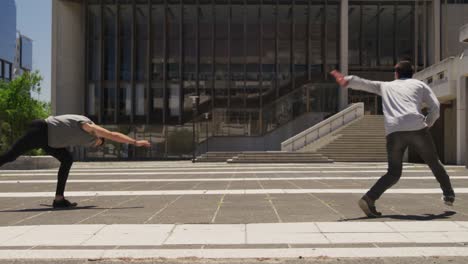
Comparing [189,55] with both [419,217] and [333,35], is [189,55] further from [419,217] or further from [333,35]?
[419,217]

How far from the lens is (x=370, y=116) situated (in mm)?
35906

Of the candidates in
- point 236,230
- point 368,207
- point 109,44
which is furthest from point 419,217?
point 109,44

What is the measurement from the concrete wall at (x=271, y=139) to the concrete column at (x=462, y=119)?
46.1 feet

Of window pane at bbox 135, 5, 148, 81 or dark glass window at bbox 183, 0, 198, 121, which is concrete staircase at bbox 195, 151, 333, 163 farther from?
window pane at bbox 135, 5, 148, 81

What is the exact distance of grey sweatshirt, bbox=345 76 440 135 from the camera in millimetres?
6523

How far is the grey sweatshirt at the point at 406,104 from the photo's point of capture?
257 inches

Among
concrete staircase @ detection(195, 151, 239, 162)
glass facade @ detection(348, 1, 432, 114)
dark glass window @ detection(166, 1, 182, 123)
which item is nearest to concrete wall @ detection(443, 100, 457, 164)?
concrete staircase @ detection(195, 151, 239, 162)

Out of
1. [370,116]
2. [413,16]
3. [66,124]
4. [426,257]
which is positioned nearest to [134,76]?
[370,116]

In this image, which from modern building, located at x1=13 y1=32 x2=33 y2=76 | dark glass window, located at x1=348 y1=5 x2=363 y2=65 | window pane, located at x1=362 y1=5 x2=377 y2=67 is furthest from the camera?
modern building, located at x1=13 y1=32 x2=33 y2=76

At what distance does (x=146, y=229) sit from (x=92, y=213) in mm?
1800

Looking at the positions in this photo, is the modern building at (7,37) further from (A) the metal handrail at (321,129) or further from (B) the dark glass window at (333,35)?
(A) the metal handrail at (321,129)

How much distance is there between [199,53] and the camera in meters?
44.2

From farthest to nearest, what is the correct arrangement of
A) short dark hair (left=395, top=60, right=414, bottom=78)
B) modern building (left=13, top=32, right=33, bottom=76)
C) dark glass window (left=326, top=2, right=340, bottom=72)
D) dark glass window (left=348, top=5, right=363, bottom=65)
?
modern building (left=13, top=32, right=33, bottom=76)
dark glass window (left=348, top=5, right=363, bottom=65)
dark glass window (left=326, top=2, right=340, bottom=72)
short dark hair (left=395, top=60, right=414, bottom=78)

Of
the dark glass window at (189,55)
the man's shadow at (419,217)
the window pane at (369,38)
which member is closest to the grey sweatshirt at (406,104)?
the man's shadow at (419,217)
